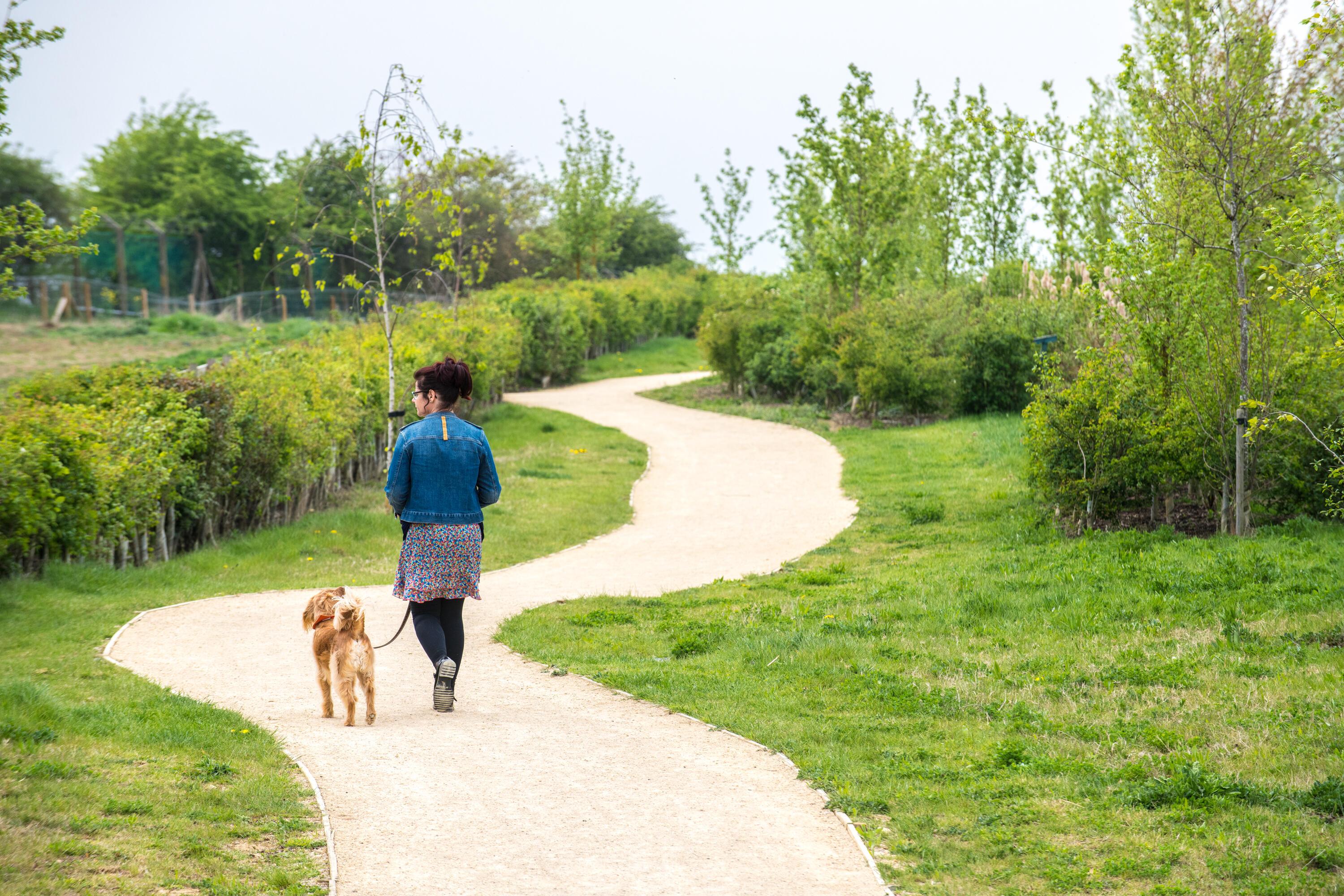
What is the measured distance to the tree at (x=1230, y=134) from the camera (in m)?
11.0

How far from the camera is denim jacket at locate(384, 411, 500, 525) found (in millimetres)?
6672

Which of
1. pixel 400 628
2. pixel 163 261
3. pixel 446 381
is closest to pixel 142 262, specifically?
pixel 163 261

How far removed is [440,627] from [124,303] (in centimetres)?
3791

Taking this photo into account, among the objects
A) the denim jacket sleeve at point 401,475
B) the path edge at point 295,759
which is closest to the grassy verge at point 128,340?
the path edge at point 295,759

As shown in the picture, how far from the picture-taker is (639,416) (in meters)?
25.8

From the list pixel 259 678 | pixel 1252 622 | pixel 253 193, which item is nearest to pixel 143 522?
pixel 259 678

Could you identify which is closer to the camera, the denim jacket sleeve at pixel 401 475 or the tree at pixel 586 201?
the denim jacket sleeve at pixel 401 475

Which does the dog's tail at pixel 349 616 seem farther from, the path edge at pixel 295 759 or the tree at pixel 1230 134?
the tree at pixel 1230 134

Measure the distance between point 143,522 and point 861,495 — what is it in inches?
369

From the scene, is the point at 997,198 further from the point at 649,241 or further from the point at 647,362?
the point at 649,241

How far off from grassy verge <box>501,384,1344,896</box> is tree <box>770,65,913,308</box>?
14761 millimetres

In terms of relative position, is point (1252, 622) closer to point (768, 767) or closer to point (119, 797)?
point (768, 767)

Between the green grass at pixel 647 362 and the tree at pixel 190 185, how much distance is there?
56.6ft


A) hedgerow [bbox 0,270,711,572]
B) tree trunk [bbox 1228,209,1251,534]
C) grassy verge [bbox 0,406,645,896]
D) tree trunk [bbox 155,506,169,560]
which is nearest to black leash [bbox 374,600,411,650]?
grassy verge [bbox 0,406,645,896]
